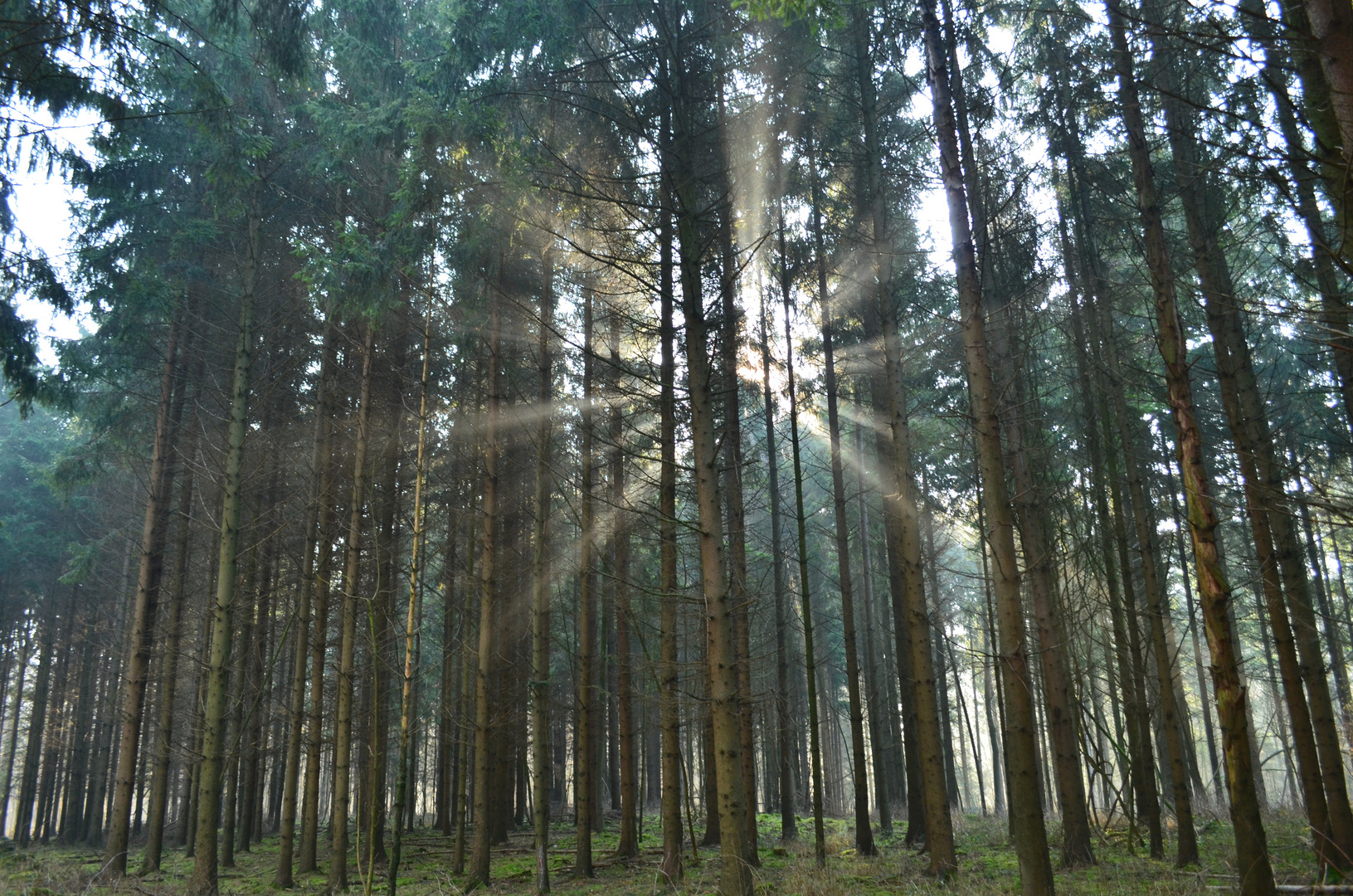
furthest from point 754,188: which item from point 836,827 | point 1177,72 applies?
point 836,827

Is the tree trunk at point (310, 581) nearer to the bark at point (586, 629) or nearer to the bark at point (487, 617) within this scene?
the bark at point (487, 617)

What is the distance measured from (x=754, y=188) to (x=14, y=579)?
101ft

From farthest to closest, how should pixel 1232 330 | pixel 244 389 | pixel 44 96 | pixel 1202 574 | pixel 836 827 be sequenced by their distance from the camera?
1. pixel 836 827
2. pixel 244 389
3. pixel 1232 330
4. pixel 44 96
5. pixel 1202 574

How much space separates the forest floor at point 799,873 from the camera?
26.6 ft

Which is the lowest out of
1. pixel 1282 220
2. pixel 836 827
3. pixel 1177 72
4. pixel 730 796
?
pixel 836 827

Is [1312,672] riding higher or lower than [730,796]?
higher

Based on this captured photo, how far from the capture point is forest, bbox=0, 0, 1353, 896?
7395mm

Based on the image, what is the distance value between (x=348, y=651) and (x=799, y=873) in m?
7.57

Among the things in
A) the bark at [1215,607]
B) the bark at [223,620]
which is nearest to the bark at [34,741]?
the bark at [223,620]

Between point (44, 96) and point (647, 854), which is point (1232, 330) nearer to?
point (647, 854)

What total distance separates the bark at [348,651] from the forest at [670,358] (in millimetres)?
162

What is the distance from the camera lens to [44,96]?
838 centimetres

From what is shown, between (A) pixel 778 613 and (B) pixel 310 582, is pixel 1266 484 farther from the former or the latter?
(B) pixel 310 582

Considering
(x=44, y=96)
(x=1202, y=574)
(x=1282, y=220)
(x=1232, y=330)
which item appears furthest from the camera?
(x=1282, y=220)
